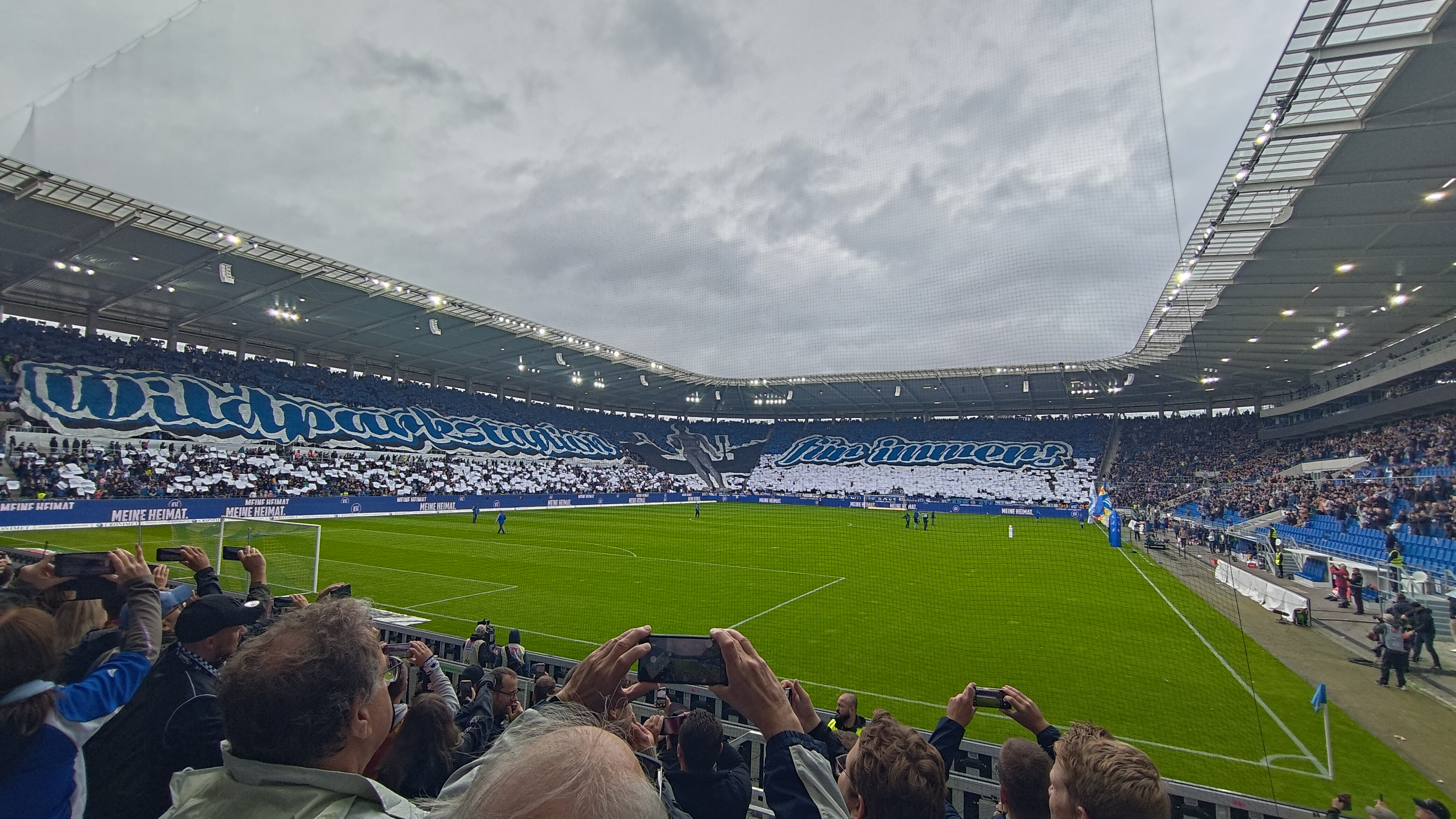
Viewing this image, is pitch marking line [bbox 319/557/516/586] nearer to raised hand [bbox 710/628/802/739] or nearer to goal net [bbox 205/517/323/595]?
goal net [bbox 205/517/323/595]

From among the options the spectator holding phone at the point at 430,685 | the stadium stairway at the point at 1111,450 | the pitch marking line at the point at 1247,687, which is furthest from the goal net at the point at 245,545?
the stadium stairway at the point at 1111,450

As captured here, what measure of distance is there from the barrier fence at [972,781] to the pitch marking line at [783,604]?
521 centimetres

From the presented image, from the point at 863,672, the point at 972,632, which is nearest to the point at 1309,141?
the point at 972,632

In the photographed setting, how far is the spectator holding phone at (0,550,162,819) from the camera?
196cm

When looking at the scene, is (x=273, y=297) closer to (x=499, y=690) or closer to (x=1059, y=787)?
(x=499, y=690)

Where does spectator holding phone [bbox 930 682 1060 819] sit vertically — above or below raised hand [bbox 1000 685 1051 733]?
below

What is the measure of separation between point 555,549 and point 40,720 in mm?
18910

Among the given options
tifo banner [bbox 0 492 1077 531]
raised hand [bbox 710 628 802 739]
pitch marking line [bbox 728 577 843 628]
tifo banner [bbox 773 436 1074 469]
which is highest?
tifo banner [bbox 773 436 1074 469]

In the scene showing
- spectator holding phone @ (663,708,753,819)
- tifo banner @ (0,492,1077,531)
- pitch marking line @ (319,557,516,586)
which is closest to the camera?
spectator holding phone @ (663,708,753,819)

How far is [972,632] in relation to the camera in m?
11.4

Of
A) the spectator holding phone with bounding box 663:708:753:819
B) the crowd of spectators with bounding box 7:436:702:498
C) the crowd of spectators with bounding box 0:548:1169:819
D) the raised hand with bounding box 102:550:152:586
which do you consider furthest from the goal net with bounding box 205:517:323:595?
the crowd of spectators with bounding box 7:436:702:498

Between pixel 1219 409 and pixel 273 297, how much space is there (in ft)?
192

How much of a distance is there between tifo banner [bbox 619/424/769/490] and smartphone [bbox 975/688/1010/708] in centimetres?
5325

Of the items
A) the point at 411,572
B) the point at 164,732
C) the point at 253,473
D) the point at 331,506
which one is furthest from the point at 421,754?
the point at 253,473
